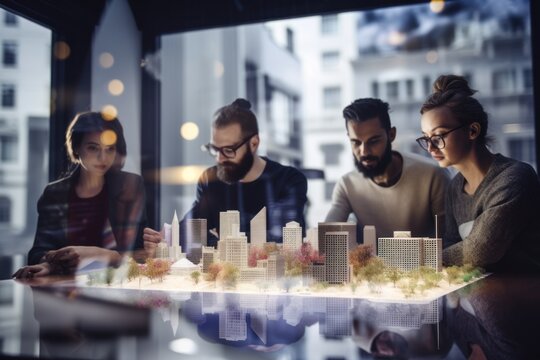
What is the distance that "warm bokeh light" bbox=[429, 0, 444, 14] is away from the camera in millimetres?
7188

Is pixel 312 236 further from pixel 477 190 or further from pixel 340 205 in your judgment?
pixel 477 190

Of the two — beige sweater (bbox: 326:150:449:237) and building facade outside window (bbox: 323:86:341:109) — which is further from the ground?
building facade outside window (bbox: 323:86:341:109)

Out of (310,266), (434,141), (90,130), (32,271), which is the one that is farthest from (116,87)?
(434,141)

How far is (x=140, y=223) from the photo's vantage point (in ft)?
26.7

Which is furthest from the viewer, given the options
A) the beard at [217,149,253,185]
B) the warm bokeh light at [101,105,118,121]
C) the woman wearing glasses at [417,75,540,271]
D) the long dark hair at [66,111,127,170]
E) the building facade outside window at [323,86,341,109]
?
the warm bokeh light at [101,105,118,121]

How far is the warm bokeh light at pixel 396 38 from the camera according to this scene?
7.27 metres

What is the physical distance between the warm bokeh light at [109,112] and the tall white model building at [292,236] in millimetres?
2960

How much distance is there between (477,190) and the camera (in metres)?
6.68

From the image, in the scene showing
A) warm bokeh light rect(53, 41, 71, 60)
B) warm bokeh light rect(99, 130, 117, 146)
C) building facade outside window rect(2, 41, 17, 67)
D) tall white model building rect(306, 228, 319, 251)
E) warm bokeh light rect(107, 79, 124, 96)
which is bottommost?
tall white model building rect(306, 228, 319, 251)

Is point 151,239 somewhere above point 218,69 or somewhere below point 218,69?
below

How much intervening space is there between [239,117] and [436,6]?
282cm

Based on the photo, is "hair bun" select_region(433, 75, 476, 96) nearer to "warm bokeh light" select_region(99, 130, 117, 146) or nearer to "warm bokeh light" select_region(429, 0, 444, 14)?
"warm bokeh light" select_region(429, 0, 444, 14)

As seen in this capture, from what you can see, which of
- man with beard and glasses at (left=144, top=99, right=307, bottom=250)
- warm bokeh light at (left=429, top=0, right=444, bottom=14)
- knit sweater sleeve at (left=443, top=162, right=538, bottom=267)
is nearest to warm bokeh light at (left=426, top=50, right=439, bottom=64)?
warm bokeh light at (left=429, top=0, right=444, bottom=14)

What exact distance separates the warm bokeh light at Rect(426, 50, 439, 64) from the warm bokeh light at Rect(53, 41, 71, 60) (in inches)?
190
